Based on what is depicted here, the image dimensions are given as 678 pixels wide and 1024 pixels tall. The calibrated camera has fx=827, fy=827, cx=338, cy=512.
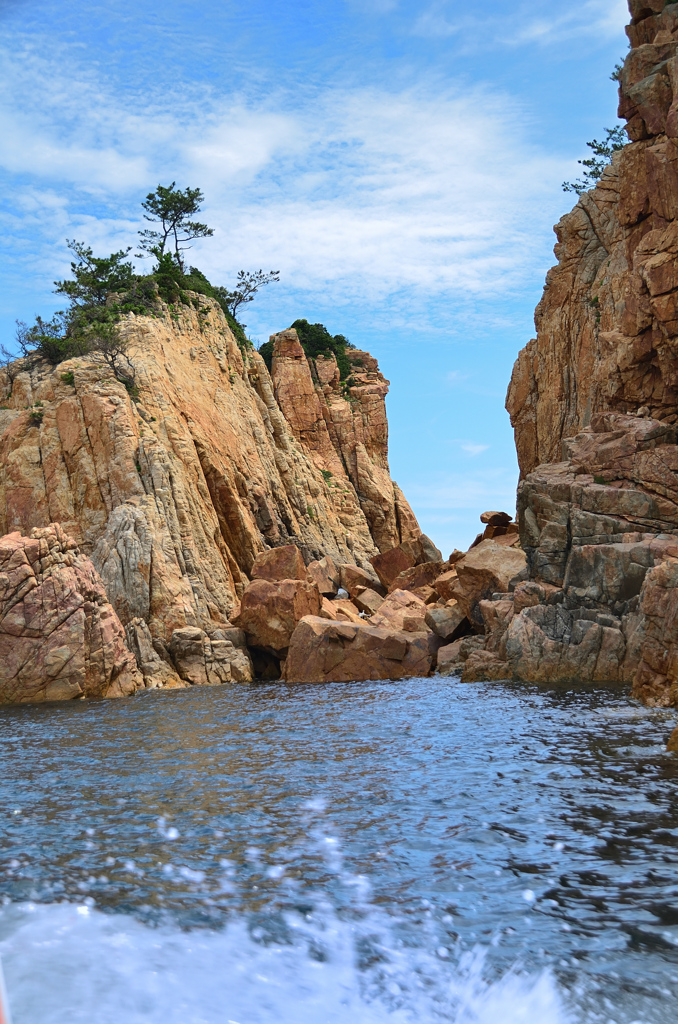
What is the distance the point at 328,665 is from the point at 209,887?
71.0 ft

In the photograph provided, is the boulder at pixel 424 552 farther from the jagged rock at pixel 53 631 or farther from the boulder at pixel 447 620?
the jagged rock at pixel 53 631

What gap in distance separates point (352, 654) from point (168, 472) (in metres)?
12.7

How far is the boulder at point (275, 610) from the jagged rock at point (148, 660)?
12.3 feet

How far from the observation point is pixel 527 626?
24.4 metres

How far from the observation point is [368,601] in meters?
42.4

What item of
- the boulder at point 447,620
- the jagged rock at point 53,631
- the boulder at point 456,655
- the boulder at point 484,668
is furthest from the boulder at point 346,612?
the jagged rock at point 53,631

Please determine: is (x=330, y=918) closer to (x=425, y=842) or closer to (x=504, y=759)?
(x=425, y=842)

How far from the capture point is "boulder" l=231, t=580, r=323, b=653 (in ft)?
105

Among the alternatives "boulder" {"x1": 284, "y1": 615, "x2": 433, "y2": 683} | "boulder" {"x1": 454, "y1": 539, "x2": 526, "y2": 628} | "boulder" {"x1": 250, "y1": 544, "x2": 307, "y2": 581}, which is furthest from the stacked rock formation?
"boulder" {"x1": 250, "y1": 544, "x2": 307, "y2": 581}

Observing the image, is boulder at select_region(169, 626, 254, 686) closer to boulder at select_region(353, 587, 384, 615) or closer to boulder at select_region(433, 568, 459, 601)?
boulder at select_region(433, 568, 459, 601)

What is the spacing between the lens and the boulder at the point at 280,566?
3638cm

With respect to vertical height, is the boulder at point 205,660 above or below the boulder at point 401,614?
below

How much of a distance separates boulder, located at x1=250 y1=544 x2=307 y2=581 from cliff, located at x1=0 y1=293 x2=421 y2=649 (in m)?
1.89

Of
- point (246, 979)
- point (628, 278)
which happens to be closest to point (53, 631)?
point (246, 979)
